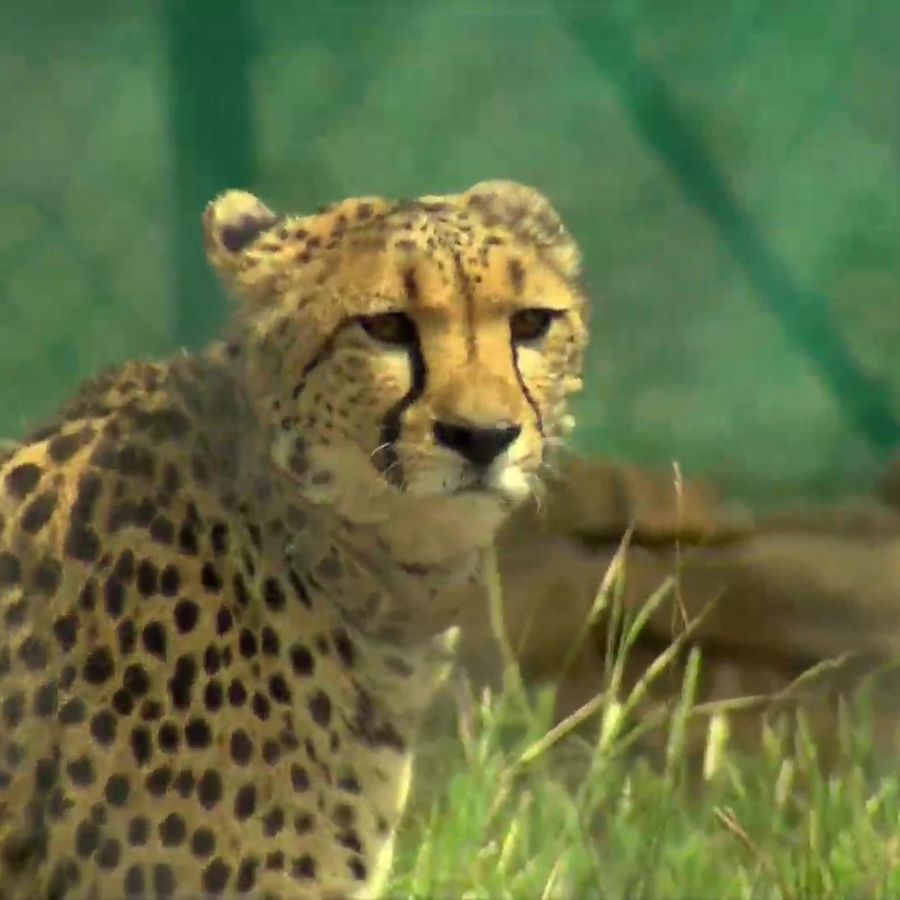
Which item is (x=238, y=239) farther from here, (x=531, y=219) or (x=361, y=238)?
(x=531, y=219)

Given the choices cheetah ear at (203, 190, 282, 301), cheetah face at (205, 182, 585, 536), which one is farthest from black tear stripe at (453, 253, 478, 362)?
cheetah ear at (203, 190, 282, 301)

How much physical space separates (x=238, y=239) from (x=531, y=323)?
237 millimetres

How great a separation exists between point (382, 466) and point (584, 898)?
51 centimetres

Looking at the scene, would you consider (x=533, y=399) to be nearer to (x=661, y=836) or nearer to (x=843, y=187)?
(x=661, y=836)

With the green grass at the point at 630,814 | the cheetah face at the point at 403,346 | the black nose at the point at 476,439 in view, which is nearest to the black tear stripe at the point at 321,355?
the cheetah face at the point at 403,346

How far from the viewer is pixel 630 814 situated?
1508 mm

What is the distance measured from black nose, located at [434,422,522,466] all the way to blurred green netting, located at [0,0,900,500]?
11.1 inches

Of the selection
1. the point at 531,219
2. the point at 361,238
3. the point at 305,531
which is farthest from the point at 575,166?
the point at 305,531

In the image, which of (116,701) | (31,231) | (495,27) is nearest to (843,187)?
(495,27)

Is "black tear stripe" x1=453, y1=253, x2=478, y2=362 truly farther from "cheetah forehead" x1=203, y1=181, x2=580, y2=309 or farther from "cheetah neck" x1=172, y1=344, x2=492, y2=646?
"cheetah neck" x1=172, y1=344, x2=492, y2=646

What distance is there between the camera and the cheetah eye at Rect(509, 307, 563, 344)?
1.09m

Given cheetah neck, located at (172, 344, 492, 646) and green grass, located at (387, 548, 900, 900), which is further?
green grass, located at (387, 548, 900, 900)

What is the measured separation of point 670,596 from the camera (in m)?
1.90

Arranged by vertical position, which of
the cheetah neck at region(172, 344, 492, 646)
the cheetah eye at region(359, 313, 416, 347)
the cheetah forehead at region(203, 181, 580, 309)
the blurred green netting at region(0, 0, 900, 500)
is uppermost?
the blurred green netting at region(0, 0, 900, 500)
